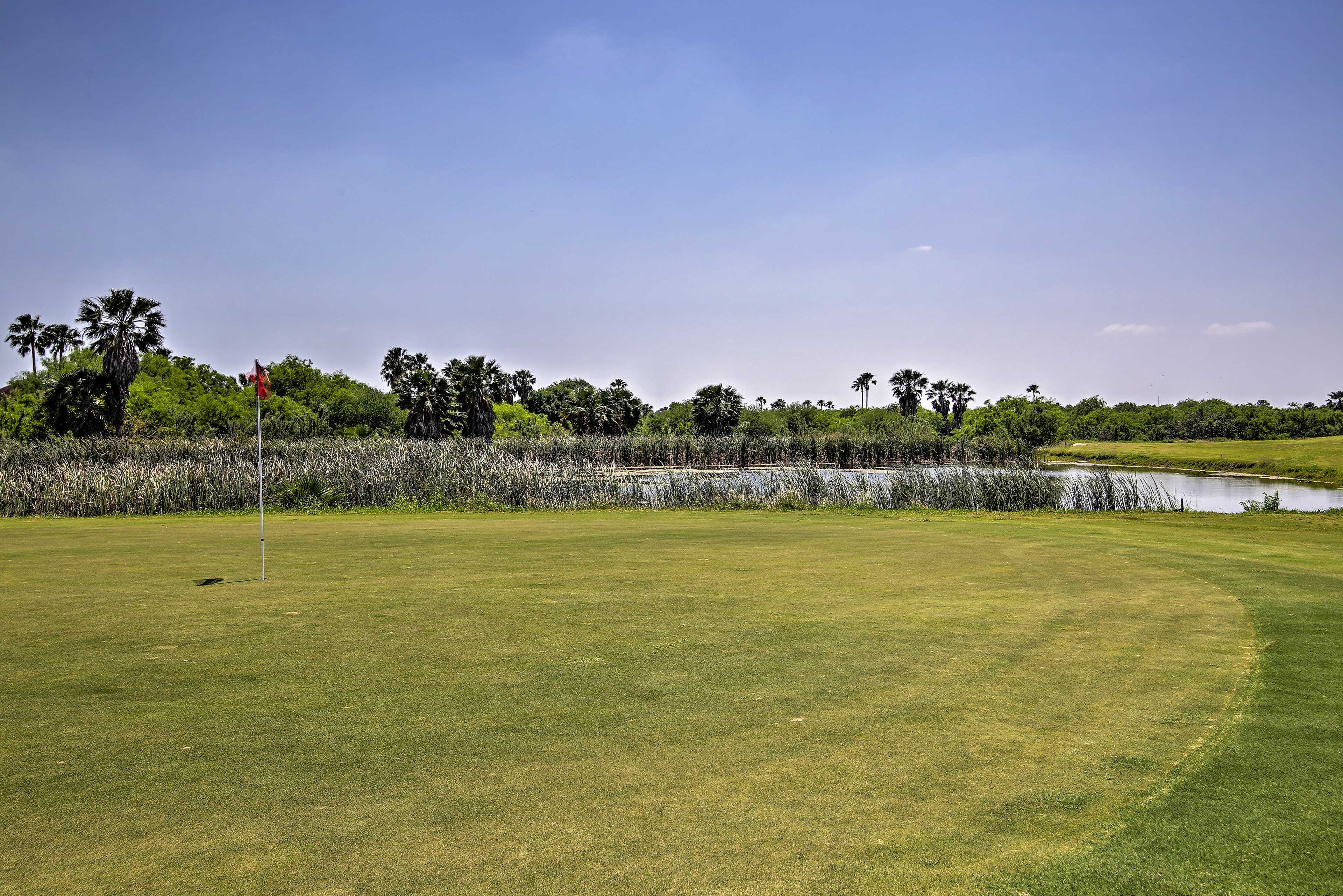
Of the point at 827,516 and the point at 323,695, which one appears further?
the point at 827,516

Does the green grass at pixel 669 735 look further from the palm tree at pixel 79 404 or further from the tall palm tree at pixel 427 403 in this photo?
the tall palm tree at pixel 427 403

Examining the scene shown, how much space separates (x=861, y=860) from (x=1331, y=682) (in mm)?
5155

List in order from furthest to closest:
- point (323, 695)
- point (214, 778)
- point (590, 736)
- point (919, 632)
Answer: point (919, 632), point (323, 695), point (590, 736), point (214, 778)

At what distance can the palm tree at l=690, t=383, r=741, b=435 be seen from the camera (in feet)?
271

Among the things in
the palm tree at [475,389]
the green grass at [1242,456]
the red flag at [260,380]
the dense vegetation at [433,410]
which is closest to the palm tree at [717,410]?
the dense vegetation at [433,410]

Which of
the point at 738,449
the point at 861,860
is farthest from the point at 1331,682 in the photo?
the point at 738,449

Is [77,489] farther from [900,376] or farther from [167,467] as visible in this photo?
[900,376]

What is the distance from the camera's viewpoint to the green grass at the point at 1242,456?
202 ft

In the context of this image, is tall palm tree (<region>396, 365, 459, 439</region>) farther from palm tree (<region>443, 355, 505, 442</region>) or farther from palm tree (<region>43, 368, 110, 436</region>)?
palm tree (<region>43, 368, 110, 436</region>)

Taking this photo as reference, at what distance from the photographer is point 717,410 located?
271ft

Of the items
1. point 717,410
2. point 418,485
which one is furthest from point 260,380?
point 717,410

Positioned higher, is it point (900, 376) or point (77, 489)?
point (900, 376)

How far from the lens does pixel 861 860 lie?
4.32 meters

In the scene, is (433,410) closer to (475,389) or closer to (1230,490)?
(475,389)
